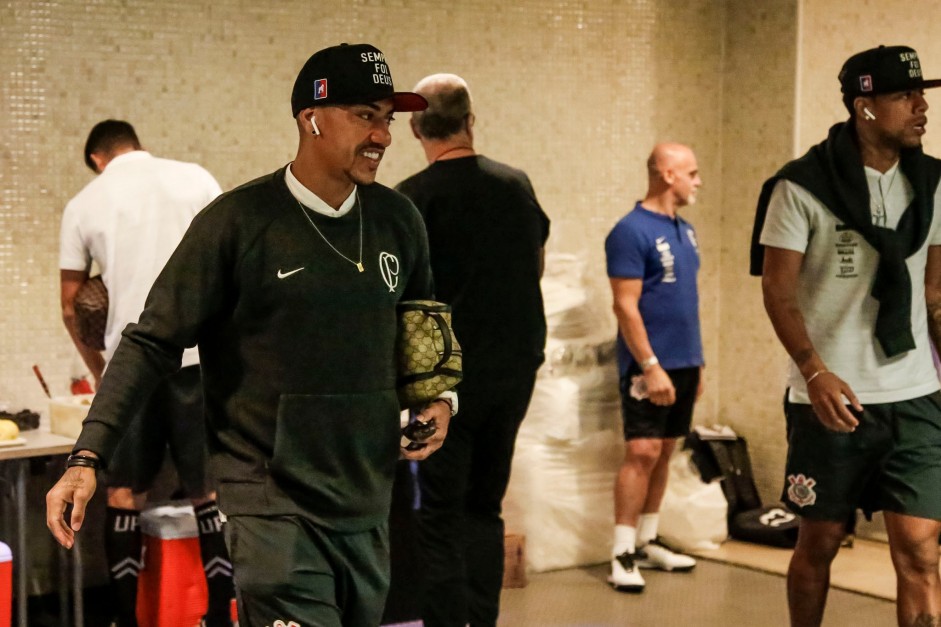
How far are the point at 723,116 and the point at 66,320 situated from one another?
3566 millimetres

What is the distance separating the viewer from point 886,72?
352 cm

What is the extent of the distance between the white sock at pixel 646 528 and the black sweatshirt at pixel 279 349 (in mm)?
3194

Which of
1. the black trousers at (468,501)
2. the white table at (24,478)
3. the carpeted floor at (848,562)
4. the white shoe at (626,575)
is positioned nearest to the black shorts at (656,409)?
the white shoe at (626,575)

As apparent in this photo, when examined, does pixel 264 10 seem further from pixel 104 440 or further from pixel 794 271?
pixel 104 440

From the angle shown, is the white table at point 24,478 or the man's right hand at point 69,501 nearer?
the man's right hand at point 69,501

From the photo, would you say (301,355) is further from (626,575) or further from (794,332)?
(626,575)

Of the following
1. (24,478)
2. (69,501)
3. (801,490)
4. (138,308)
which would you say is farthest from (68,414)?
(801,490)

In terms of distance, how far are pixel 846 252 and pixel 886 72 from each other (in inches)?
19.2

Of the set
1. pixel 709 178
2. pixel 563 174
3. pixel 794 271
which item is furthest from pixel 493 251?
pixel 709 178

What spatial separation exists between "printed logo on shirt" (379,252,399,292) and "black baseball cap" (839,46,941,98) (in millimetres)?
1557

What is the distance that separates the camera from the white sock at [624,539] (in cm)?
538

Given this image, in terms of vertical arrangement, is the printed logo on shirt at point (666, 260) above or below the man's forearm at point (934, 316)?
above

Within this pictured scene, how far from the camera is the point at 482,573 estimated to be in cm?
411

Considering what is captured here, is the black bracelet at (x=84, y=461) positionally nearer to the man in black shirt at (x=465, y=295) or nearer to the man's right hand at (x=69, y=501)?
the man's right hand at (x=69, y=501)
